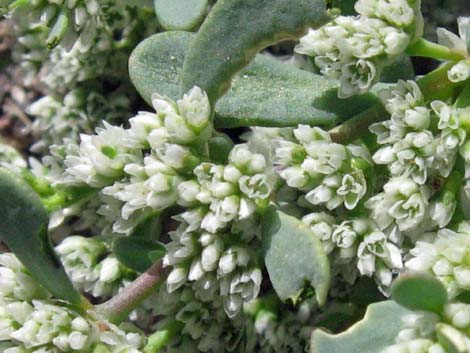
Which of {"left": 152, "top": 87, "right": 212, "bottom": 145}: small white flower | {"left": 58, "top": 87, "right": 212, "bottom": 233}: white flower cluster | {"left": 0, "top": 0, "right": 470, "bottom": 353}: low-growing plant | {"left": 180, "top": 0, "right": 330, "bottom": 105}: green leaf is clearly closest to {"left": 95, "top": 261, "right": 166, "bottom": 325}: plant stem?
{"left": 0, "top": 0, "right": 470, "bottom": 353}: low-growing plant

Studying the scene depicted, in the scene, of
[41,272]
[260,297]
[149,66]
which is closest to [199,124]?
[149,66]

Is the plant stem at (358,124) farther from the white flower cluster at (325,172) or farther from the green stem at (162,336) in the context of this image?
the green stem at (162,336)

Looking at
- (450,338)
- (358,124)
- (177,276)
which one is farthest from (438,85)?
(177,276)

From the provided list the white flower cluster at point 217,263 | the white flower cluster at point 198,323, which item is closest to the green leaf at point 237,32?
the white flower cluster at point 217,263

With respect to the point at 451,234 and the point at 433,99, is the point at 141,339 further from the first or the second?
the point at 433,99

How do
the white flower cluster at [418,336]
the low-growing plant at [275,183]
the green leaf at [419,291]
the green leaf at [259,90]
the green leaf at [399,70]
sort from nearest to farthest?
the green leaf at [419,291], the white flower cluster at [418,336], the low-growing plant at [275,183], the green leaf at [259,90], the green leaf at [399,70]
